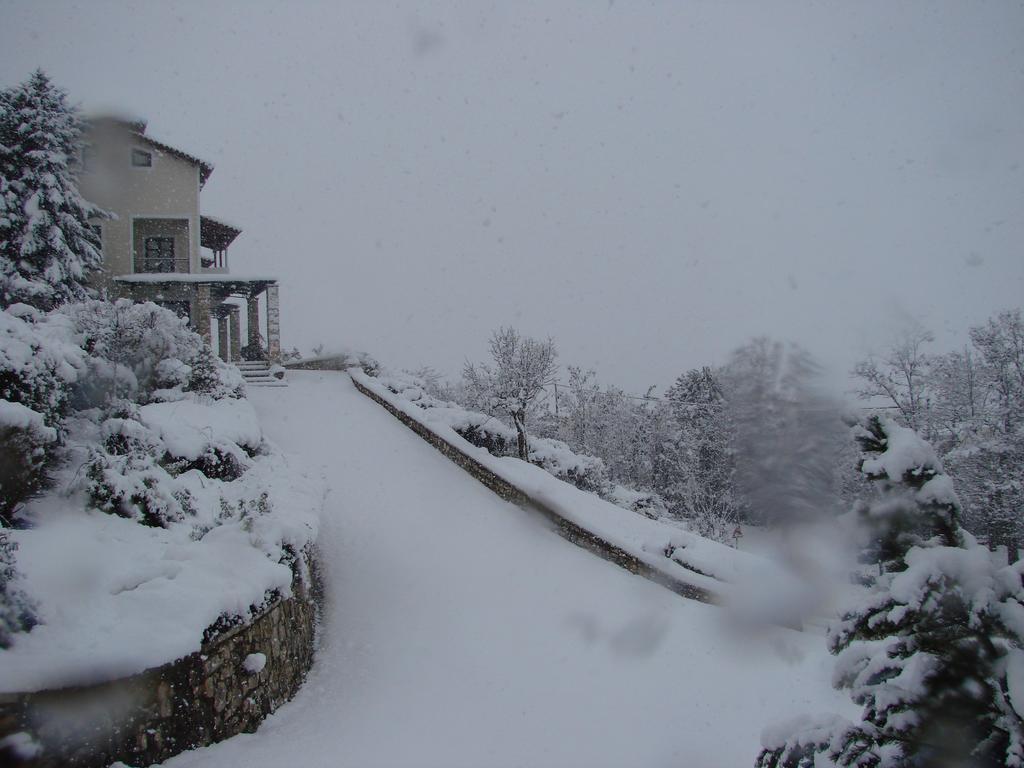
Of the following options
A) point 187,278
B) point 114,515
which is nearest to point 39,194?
point 187,278

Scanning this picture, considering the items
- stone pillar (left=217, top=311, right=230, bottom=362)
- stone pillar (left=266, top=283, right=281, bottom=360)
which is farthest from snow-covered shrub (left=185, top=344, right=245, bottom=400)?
stone pillar (left=217, top=311, right=230, bottom=362)

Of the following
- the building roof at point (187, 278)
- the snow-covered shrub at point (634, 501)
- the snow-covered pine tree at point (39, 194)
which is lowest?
the snow-covered shrub at point (634, 501)

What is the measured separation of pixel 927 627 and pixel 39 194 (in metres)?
22.4

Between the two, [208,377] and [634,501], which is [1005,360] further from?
[208,377]

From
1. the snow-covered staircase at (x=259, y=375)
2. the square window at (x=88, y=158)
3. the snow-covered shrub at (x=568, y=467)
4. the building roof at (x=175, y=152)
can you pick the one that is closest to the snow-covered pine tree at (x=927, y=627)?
the snow-covered shrub at (x=568, y=467)

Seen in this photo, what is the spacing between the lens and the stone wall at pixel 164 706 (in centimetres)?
290

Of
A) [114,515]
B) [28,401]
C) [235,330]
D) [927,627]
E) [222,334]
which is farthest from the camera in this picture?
[235,330]

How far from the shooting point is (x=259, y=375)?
21.3 m

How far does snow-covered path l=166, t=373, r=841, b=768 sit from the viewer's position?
15.1 feet

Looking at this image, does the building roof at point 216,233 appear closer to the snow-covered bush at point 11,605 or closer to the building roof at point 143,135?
the building roof at point 143,135

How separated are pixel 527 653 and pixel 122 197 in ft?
84.5

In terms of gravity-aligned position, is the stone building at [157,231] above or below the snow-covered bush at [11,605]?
above

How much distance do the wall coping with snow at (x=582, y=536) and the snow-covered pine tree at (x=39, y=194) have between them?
39.4 ft

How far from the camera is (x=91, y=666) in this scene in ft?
10.4
